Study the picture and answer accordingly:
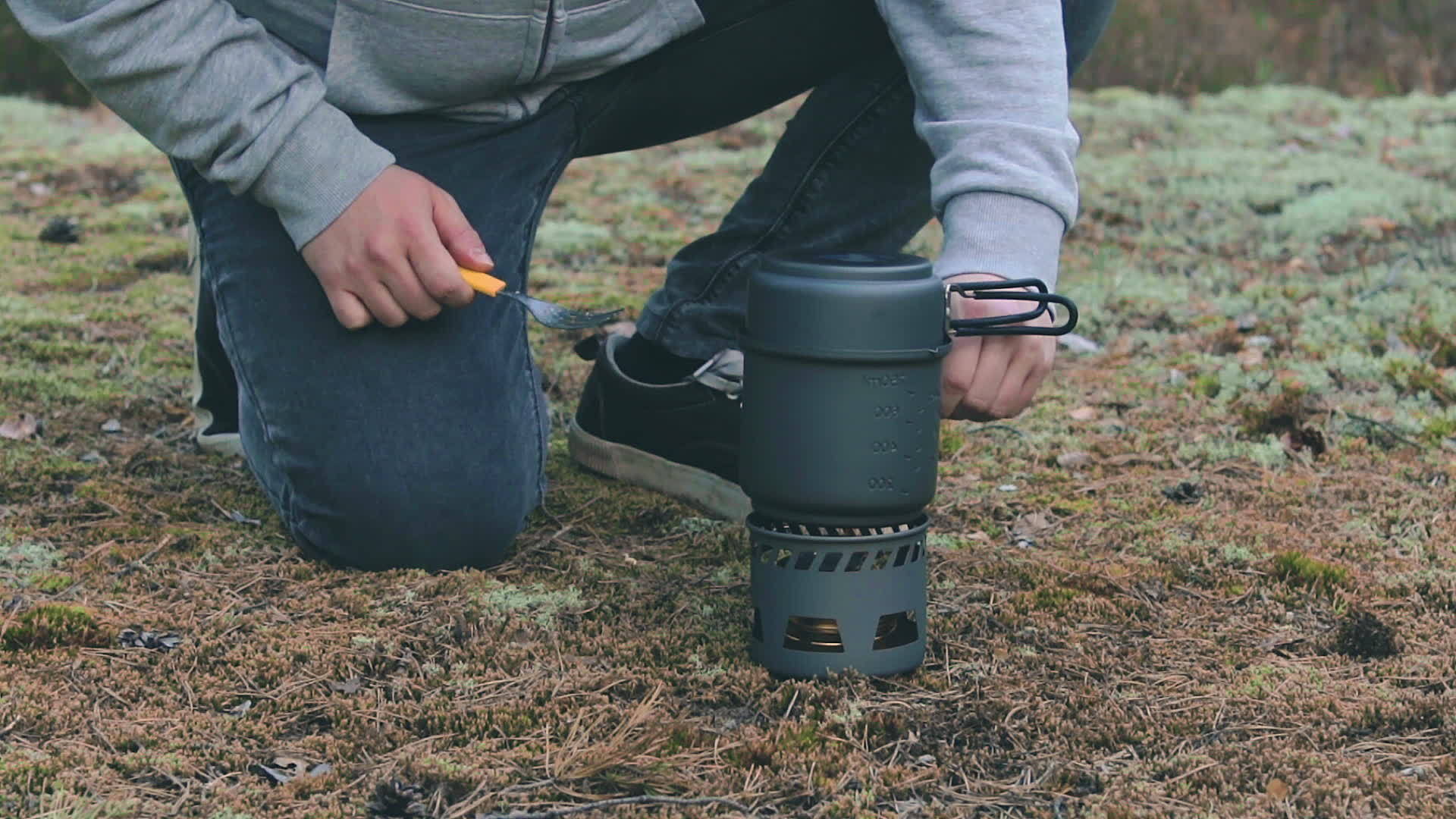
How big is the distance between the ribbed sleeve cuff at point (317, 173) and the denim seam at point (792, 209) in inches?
30.4

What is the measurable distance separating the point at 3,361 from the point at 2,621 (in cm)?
151

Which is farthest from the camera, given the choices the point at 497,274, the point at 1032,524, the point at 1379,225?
the point at 1379,225

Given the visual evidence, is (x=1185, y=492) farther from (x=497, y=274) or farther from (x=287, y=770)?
(x=287, y=770)

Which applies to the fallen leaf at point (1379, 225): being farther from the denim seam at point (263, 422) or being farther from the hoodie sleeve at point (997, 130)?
the denim seam at point (263, 422)

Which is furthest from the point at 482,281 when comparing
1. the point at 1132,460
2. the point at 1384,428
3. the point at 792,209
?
the point at 1384,428

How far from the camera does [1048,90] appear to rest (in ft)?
6.38

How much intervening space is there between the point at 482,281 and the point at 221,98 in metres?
0.43

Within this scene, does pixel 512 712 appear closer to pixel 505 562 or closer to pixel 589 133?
pixel 505 562

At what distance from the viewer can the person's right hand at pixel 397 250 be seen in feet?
6.47

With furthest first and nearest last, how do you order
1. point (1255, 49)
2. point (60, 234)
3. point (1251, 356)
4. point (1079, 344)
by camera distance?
point (1255, 49), point (60, 234), point (1079, 344), point (1251, 356)

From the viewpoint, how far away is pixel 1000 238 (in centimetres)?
186

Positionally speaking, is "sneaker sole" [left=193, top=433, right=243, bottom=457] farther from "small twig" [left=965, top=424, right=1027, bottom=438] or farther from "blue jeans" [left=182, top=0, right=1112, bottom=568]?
"small twig" [left=965, top=424, right=1027, bottom=438]

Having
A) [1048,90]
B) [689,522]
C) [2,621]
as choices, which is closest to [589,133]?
[689,522]

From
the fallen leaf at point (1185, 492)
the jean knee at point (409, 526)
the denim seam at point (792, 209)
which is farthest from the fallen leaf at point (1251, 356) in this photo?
the jean knee at point (409, 526)
